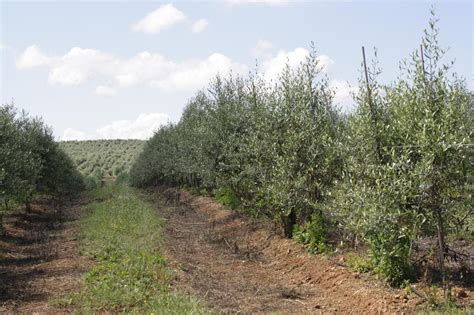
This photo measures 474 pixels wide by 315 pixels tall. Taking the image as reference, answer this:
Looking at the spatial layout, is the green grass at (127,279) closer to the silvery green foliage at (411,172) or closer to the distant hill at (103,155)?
the silvery green foliage at (411,172)

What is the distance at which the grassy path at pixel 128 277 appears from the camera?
406 inches

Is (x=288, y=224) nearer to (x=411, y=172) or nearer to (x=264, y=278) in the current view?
(x=264, y=278)

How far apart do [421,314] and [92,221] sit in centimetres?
2008

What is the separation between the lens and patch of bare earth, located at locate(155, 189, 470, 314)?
10.8 meters

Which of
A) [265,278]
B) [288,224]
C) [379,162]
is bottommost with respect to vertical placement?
[265,278]

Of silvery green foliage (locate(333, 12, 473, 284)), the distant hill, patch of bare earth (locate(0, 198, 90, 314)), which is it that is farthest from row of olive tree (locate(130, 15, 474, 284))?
the distant hill

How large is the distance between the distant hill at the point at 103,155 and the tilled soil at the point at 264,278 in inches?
3196

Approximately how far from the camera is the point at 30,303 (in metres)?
11.7

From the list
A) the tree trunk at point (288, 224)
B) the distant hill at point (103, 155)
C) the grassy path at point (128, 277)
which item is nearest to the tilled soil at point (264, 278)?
the tree trunk at point (288, 224)

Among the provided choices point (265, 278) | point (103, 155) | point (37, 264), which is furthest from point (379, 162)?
point (103, 155)

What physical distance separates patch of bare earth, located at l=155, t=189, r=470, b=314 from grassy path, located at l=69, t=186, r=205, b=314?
619mm

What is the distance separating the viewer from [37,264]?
16500 millimetres

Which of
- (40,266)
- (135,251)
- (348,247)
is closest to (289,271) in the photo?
(348,247)

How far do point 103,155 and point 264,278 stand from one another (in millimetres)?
111389
